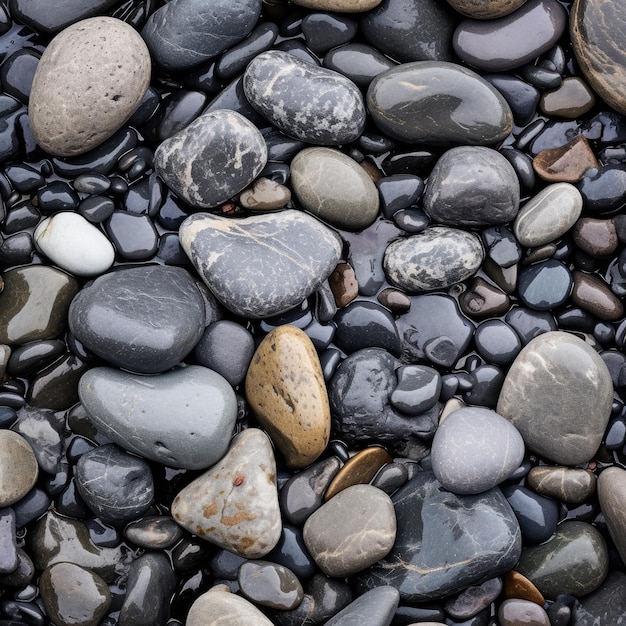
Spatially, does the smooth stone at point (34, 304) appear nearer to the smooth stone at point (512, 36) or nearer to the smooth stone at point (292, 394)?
the smooth stone at point (292, 394)

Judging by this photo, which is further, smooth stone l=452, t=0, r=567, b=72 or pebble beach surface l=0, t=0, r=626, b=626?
smooth stone l=452, t=0, r=567, b=72

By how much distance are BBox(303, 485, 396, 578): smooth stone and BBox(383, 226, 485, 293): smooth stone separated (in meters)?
0.86

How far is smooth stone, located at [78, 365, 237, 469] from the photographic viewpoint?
8.81 feet

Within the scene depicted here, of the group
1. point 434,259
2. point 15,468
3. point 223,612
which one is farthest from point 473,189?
point 15,468

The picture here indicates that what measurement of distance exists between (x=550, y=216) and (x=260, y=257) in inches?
46.7

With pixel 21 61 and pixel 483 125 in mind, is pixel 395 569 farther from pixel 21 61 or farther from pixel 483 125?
pixel 21 61

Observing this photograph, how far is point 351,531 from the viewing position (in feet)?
8.87

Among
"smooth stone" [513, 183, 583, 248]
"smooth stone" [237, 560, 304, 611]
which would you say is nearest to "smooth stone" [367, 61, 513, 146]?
"smooth stone" [513, 183, 583, 248]

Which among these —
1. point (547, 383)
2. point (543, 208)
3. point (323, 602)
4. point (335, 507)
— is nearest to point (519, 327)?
point (547, 383)

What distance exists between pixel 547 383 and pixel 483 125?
108cm

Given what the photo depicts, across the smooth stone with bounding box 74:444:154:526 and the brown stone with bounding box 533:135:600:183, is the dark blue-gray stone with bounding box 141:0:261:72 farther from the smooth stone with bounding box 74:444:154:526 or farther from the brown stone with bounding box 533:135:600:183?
Answer: the smooth stone with bounding box 74:444:154:526

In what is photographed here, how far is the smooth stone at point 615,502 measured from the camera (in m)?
2.73

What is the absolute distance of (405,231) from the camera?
9.88 ft

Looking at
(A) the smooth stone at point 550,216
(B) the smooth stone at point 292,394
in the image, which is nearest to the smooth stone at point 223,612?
(B) the smooth stone at point 292,394
